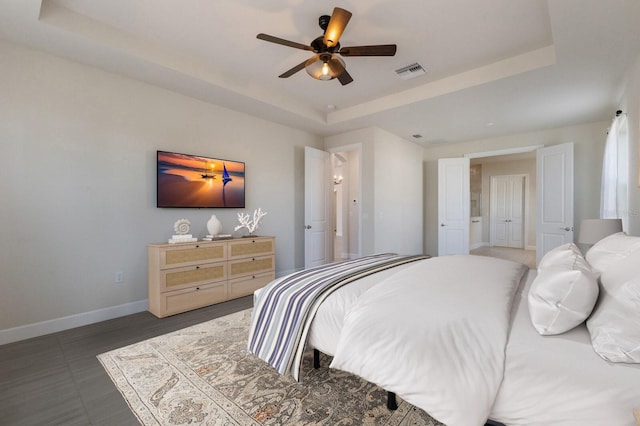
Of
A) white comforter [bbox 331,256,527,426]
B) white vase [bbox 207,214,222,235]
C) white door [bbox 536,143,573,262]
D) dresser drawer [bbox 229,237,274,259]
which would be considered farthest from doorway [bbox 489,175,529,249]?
white vase [bbox 207,214,222,235]

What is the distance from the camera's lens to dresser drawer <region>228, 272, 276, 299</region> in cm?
371

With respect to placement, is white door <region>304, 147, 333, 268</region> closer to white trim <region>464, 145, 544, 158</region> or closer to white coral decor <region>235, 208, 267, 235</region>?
white coral decor <region>235, 208, 267, 235</region>

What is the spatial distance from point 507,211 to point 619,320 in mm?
8630

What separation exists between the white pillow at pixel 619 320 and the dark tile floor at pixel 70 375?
86.7 inches

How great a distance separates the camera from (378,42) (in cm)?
288

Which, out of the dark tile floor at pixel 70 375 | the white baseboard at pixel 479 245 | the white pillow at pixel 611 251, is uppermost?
the white pillow at pixel 611 251

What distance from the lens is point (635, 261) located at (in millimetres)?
1206

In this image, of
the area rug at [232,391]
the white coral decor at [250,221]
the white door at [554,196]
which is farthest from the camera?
the white door at [554,196]

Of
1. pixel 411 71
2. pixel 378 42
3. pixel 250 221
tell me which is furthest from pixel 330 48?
pixel 250 221

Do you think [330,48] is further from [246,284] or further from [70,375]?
[70,375]

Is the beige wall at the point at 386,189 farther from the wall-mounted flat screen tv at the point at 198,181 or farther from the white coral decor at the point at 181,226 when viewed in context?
the white coral decor at the point at 181,226

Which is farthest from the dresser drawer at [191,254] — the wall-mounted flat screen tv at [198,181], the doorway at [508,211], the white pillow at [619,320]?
the doorway at [508,211]

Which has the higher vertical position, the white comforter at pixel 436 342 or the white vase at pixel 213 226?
the white vase at pixel 213 226

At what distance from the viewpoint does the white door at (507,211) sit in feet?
26.7
